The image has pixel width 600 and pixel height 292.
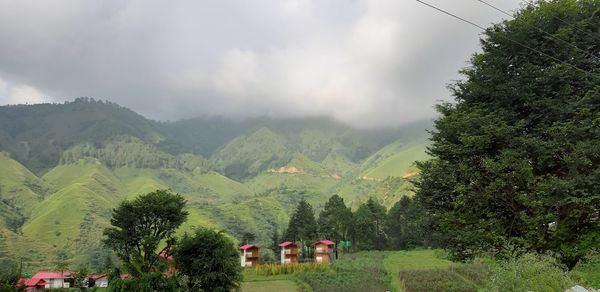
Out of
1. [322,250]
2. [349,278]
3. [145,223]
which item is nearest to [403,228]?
[322,250]

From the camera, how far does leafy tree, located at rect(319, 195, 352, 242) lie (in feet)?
296

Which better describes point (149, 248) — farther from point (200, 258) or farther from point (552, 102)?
point (552, 102)

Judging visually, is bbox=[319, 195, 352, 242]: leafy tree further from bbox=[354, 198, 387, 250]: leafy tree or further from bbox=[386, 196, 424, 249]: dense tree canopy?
bbox=[386, 196, 424, 249]: dense tree canopy

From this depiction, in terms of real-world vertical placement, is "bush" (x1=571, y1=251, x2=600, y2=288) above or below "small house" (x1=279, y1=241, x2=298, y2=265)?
above

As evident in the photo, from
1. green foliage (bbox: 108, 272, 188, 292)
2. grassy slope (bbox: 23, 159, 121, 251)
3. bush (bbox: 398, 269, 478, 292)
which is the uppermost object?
grassy slope (bbox: 23, 159, 121, 251)

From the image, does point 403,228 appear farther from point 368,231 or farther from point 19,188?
point 19,188

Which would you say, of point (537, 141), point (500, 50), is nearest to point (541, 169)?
point (537, 141)

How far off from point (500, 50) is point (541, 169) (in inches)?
222

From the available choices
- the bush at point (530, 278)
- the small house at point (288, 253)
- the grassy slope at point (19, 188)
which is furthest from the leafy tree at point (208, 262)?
the grassy slope at point (19, 188)

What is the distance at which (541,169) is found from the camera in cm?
1805

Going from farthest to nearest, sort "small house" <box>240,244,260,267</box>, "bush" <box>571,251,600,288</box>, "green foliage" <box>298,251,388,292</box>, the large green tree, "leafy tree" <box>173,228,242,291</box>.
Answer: "small house" <box>240,244,260,267</box> < "green foliage" <box>298,251,388,292</box> < "leafy tree" <box>173,228,242,291</box> < the large green tree < "bush" <box>571,251,600,288</box>

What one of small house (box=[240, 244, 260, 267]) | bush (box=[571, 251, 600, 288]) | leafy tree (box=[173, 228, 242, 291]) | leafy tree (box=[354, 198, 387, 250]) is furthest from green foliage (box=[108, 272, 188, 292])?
leafy tree (box=[354, 198, 387, 250])

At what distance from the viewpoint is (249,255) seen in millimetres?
72312

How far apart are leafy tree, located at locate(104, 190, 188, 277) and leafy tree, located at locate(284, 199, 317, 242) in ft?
128
